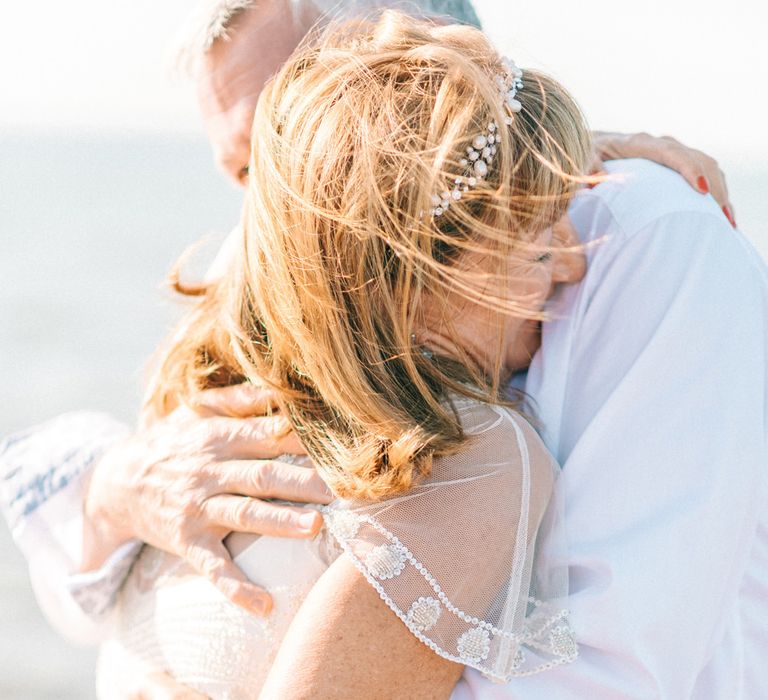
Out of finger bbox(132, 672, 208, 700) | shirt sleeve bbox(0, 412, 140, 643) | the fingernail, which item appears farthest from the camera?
shirt sleeve bbox(0, 412, 140, 643)

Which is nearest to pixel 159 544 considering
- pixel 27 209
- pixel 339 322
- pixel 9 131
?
pixel 339 322

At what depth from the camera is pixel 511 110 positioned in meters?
1.77

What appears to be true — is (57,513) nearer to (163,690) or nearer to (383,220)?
(163,690)

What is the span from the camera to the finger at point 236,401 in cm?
208

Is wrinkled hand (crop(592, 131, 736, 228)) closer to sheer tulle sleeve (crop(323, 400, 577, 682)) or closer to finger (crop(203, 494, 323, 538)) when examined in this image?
sheer tulle sleeve (crop(323, 400, 577, 682))

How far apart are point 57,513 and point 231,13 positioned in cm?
129

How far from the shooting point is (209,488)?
2.04 metres

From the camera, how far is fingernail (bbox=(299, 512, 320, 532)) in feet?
5.90

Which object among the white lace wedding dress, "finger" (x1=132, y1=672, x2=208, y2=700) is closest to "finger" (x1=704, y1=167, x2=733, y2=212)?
the white lace wedding dress

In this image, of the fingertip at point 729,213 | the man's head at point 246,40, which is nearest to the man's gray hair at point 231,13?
the man's head at point 246,40

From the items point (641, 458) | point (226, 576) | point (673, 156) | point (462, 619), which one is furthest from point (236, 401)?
point (673, 156)

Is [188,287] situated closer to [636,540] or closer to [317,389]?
[317,389]

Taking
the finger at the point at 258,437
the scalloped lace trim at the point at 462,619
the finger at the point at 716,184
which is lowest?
the scalloped lace trim at the point at 462,619

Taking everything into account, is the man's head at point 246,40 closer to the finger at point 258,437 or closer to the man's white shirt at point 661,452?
the finger at point 258,437
